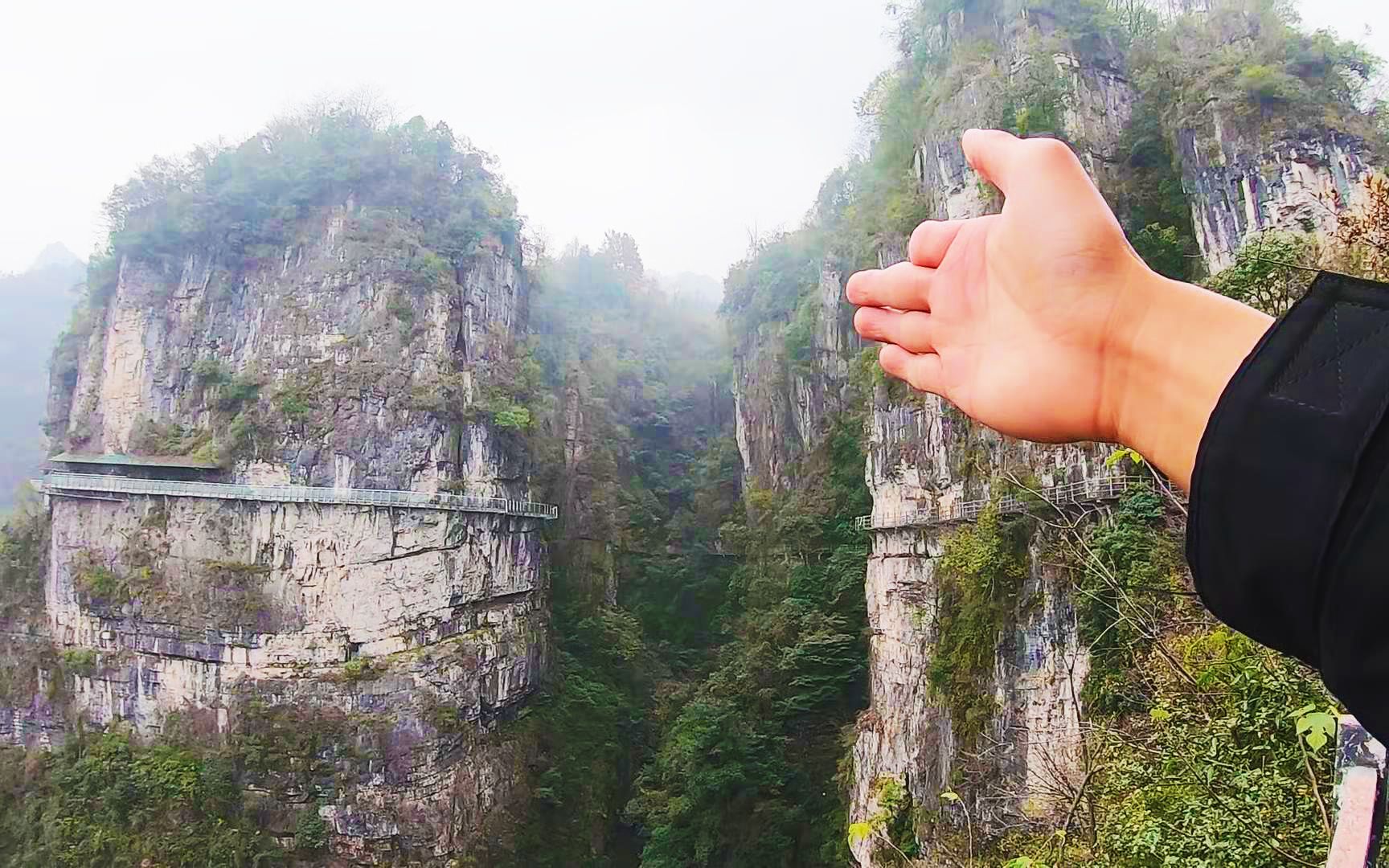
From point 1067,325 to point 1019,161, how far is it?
28 centimetres

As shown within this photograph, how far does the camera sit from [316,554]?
14.6 m

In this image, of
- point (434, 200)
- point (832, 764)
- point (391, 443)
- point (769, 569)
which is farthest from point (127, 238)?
point (832, 764)

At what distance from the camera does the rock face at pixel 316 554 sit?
1392cm

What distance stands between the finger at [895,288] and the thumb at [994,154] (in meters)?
0.23

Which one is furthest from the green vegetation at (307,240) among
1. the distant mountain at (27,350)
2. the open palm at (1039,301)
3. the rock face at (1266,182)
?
the open palm at (1039,301)

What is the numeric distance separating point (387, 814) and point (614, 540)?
8204 millimetres

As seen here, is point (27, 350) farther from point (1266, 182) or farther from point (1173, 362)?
point (1173, 362)

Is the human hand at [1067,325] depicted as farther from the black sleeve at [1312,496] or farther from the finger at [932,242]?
the black sleeve at [1312,496]

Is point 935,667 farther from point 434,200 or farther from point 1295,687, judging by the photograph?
point 434,200

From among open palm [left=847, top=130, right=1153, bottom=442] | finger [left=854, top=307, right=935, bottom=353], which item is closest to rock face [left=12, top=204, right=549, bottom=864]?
finger [left=854, top=307, right=935, bottom=353]

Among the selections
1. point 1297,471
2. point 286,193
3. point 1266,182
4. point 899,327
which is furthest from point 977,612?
point 286,193

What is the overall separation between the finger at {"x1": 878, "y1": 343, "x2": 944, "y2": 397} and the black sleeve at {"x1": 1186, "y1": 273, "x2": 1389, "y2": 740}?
0.71m

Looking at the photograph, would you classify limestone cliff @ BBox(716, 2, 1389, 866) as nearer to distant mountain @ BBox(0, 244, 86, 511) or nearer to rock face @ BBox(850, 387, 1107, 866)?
rock face @ BBox(850, 387, 1107, 866)

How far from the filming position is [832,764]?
44.3 feet
